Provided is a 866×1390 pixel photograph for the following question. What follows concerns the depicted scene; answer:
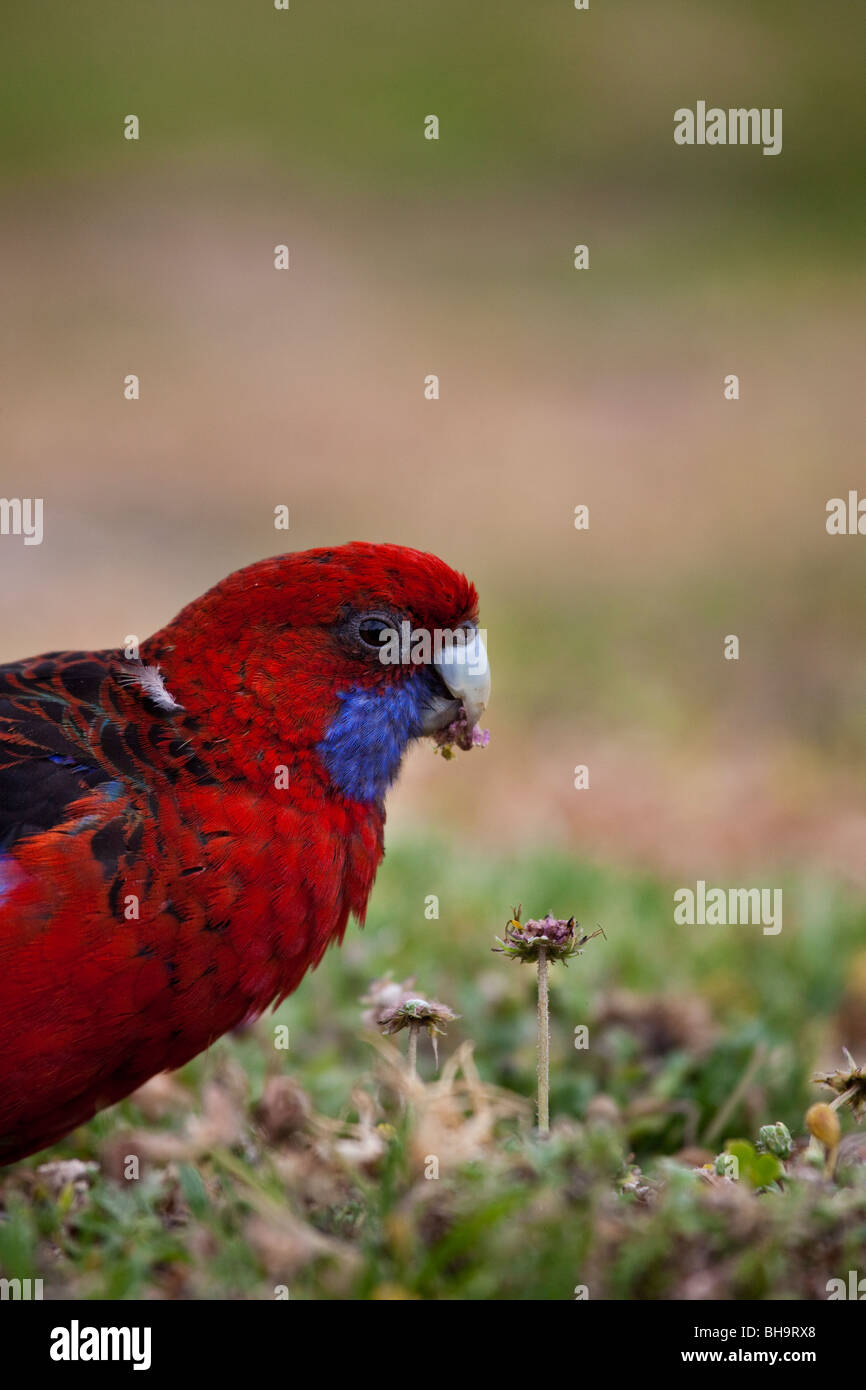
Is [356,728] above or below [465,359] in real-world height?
below

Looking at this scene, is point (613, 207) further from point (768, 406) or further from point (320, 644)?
point (320, 644)

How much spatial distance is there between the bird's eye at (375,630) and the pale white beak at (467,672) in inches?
6.1

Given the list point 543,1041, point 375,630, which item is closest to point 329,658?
point 375,630

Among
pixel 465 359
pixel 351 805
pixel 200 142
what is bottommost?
pixel 351 805

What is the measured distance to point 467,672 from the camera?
3371 mm

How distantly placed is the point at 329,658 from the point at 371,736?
0.68ft

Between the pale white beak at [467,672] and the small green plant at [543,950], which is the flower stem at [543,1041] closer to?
the small green plant at [543,950]

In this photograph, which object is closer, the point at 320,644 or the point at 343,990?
the point at 320,644

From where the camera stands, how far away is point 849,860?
19.3 feet

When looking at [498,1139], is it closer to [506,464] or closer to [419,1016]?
[419,1016]

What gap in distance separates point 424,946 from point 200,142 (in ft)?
55.8

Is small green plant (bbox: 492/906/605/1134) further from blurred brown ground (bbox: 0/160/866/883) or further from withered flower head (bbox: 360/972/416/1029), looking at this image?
blurred brown ground (bbox: 0/160/866/883)

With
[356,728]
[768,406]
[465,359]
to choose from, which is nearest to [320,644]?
[356,728]

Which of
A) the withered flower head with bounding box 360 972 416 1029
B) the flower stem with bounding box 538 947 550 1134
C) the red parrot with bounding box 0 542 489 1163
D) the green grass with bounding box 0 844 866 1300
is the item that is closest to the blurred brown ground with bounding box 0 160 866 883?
the green grass with bounding box 0 844 866 1300
